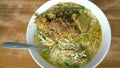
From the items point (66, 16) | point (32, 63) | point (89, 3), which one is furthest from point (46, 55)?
point (89, 3)

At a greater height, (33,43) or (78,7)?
(78,7)

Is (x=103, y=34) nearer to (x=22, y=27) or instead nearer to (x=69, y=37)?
(x=69, y=37)

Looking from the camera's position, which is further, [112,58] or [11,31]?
[11,31]

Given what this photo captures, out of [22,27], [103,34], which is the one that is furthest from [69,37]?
[22,27]

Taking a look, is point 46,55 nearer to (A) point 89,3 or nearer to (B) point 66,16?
(B) point 66,16

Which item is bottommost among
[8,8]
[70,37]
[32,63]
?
[32,63]
